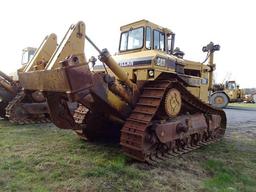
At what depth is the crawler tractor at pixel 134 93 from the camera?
16.3 feet

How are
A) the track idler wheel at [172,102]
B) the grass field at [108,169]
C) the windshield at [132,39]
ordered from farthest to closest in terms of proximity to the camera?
1. the windshield at [132,39]
2. the track idler wheel at [172,102]
3. the grass field at [108,169]

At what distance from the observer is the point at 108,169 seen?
205 inches

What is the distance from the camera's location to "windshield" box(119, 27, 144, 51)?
7.29 metres

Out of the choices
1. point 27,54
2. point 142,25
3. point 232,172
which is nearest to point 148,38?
point 142,25

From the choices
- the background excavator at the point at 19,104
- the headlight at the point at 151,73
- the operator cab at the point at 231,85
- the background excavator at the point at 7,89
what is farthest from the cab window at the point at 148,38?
the operator cab at the point at 231,85

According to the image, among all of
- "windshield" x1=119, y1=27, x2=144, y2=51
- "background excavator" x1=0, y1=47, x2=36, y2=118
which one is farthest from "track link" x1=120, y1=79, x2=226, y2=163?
"background excavator" x1=0, y1=47, x2=36, y2=118

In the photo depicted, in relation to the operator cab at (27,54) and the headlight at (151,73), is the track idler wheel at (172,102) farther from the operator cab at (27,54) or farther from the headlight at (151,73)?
the operator cab at (27,54)

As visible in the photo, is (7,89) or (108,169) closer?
(108,169)

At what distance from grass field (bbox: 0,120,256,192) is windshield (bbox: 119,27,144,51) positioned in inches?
103

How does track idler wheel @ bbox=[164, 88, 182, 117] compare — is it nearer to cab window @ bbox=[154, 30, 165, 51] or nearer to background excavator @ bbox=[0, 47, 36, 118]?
cab window @ bbox=[154, 30, 165, 51]

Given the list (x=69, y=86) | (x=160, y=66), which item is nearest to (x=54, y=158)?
(x=69, y=86)

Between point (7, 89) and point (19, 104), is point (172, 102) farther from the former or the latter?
point (7, 89)

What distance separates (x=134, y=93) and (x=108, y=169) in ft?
5.96

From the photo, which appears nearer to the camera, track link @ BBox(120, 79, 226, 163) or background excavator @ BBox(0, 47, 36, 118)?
track link @ BBox(120, 79, 226, 163)
